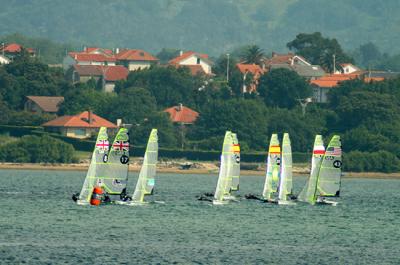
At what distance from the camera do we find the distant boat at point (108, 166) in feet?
347

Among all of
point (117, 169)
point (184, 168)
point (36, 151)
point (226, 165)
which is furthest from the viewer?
point (184, 168)

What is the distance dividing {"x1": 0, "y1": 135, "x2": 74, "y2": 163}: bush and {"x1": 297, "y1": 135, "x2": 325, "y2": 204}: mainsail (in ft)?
215

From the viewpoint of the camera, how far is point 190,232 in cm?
9338

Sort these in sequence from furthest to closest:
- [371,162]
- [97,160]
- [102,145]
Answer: [371,162], [102,145], [97,160]

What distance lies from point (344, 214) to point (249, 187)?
43.7 m

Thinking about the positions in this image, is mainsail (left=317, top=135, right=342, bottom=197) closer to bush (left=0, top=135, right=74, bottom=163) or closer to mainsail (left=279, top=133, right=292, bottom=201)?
mainsail (left=279, top=133, right=292, bottom=201)

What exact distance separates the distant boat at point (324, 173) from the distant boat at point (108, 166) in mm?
17647

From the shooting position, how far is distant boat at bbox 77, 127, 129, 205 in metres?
106

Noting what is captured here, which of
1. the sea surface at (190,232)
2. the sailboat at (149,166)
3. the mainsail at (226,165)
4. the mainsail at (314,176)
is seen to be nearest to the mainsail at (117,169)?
the sailboat at (149,166)

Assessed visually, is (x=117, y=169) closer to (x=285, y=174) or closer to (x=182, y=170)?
(x=285, y=174)

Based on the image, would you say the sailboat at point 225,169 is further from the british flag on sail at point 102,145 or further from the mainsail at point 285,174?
the british flag on sail at point 102,145

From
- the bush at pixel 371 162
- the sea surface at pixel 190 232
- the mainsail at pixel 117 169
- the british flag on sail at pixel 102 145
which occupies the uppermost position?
the bush at pixel 371 162

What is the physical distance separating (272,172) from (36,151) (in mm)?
65398

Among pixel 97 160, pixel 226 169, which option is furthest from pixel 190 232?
pixel 226 169
